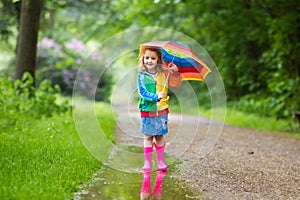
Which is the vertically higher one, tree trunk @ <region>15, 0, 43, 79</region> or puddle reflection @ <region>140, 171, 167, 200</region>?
tree trunk @ <region>15, 0, 43, 79</region>

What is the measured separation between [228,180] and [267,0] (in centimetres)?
992

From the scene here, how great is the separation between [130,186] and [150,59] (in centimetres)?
131

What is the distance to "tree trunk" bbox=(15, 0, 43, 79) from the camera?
1042cm

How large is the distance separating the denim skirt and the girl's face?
0.51 meters

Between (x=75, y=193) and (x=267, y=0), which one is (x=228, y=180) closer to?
(x=75, y=193)

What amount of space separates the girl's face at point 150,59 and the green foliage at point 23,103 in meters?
3.87

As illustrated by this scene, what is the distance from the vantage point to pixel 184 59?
5.10 meters

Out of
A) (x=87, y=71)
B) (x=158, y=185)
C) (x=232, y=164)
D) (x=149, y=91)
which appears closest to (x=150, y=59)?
(x=149, y=91)

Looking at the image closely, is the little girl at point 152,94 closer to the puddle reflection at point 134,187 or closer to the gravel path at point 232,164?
the puddle reflection at point 134,187

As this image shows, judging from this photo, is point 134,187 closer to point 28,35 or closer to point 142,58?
point 142,58

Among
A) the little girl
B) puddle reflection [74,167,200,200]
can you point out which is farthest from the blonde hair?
puddle reflection [74,167,200,200]

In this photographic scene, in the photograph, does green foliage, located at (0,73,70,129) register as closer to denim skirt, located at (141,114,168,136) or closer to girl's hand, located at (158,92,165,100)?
denim skirt, located at (141,114,168,136)

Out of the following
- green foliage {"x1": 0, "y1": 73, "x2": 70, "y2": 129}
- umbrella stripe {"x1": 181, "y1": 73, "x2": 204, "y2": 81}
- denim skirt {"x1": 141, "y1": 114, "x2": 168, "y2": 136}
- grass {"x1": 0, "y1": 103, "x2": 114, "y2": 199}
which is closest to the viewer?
grass {"x1": 0, "y1": 103, "x2": 114, "y2": 199}

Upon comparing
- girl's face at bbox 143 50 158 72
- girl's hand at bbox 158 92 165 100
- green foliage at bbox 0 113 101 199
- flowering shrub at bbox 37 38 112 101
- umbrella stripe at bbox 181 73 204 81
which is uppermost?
flowering shrub at bbox 37 38 112 101
